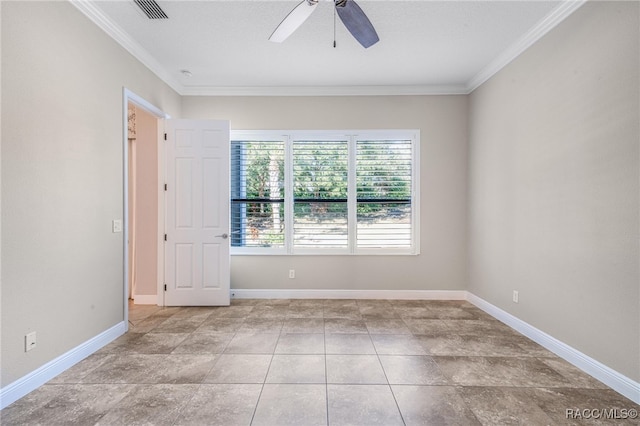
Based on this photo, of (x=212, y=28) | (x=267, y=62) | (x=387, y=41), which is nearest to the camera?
(x=212, y=28)

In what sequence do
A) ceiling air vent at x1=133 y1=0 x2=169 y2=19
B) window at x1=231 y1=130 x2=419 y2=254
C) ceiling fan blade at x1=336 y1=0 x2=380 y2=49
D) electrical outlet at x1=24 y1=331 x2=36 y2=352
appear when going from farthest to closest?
window at x1=231 y1=130 x2=419 y2=254 < ceiling air vent at x1=133 y1=0 x2=169 y2=19 < electrical outlet at x1=24 y1=331 x2=36 y2=352 < ceiling fan blade at x1=336 y1=0 x2=380 y2=49

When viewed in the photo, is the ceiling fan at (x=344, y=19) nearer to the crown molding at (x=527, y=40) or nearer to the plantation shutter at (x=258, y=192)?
the crown molding at (x=527, y=40)

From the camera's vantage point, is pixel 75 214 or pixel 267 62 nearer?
pixel 75 214

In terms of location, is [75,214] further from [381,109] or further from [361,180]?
[381,109]

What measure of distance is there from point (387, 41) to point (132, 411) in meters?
3.77

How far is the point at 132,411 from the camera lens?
1.94 m

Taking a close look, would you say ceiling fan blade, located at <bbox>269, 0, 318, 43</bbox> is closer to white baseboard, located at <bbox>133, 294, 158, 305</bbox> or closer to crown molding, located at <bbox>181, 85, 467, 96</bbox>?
crown molding, located at <bbox>181, 85, 467, 96</bbox>

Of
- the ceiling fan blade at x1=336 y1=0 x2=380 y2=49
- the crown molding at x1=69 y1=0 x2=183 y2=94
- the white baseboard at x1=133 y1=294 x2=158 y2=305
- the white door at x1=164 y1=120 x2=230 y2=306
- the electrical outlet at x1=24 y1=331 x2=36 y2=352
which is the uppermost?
the crown molding at x1=69 y1=0 x2=183 y2=94

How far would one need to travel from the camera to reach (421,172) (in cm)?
441

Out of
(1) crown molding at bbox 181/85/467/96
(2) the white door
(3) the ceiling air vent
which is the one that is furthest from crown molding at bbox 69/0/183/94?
(2) the white door

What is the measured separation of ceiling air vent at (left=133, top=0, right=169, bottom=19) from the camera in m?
2.55

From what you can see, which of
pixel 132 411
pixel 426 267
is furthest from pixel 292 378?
pixel 426 267

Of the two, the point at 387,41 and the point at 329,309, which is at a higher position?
the point at 387,41

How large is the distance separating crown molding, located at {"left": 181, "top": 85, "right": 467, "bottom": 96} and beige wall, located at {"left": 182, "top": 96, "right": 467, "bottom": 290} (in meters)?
0.07
